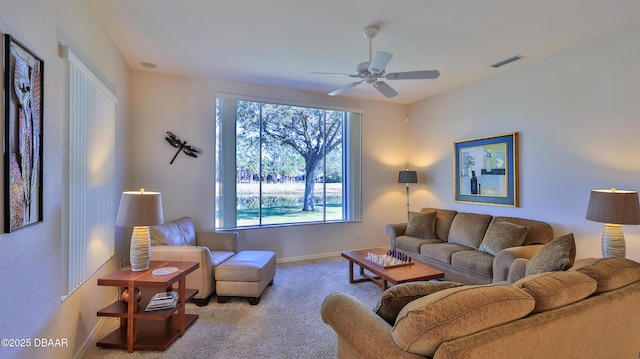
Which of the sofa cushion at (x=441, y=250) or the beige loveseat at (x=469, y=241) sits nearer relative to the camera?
the beige loveseat at (x=469, y=241)

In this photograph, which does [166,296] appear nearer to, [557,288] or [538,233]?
[557,288]

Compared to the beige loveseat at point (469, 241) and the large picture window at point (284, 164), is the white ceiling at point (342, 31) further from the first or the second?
the beige loveseat at point (469, 241)

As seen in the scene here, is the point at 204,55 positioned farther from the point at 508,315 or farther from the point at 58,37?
the point at 508,315

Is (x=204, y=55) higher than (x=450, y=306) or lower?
higher

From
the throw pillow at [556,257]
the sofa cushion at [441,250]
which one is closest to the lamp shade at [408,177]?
the sofa cushion at [441,250]

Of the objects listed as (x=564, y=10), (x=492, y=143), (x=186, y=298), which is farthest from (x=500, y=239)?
(x=186, y=298)

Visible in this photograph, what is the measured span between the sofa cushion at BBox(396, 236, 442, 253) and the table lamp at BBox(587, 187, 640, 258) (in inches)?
73.4

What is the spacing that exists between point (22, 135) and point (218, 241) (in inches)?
103

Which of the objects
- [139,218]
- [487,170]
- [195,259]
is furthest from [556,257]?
[139,218]

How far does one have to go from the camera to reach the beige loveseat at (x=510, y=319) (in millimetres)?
1115

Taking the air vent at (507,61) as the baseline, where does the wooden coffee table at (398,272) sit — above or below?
below

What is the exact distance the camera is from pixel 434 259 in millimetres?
3844

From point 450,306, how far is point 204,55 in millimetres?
3525

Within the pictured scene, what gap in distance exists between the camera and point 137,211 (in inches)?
96.4
